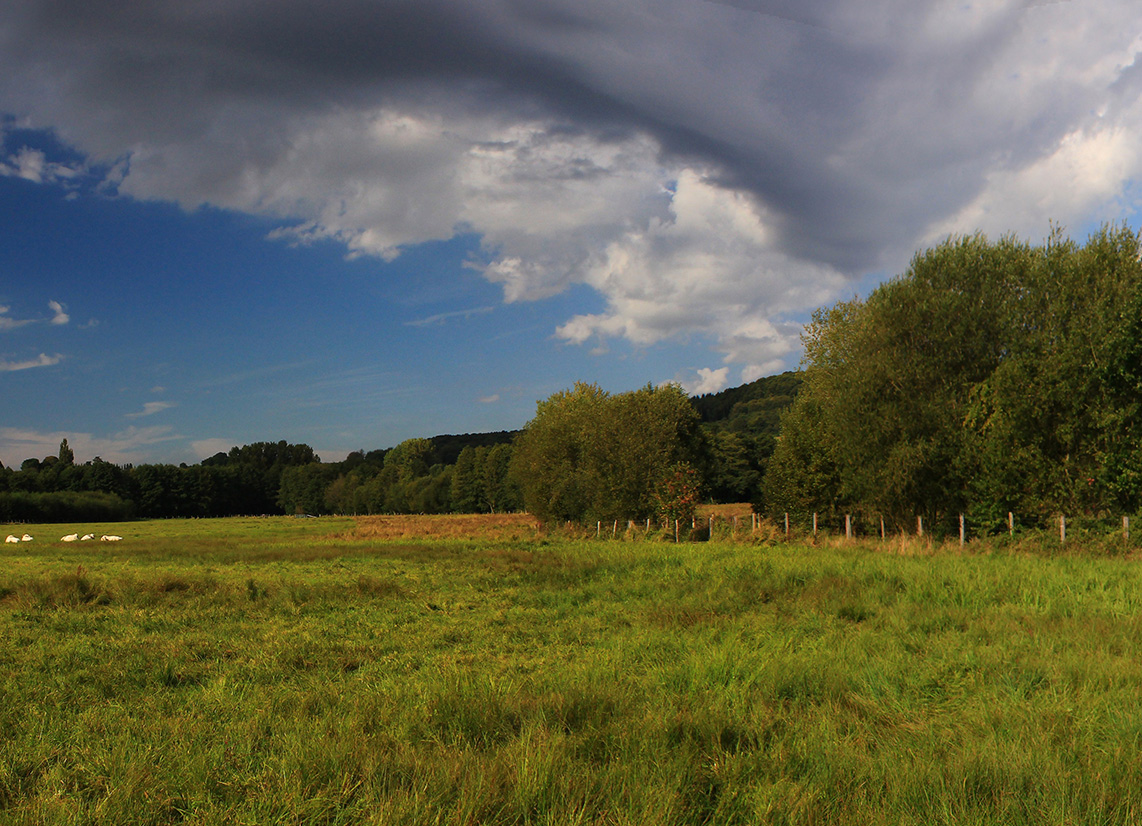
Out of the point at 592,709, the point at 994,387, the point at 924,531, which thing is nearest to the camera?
the point at 592,709

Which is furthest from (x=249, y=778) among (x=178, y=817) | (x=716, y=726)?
(x=716, y=726)

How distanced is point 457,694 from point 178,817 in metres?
2.30

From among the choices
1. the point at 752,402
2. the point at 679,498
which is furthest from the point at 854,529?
the point at 752,402

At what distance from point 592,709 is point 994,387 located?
27882mm

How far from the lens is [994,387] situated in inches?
1092

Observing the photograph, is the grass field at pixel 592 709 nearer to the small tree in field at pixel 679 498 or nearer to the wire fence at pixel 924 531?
the wire fence at pixel 924 531

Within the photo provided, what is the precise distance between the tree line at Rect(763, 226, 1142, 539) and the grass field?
14.9m

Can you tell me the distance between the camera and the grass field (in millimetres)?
4105

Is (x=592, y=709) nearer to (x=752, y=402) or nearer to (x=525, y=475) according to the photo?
(x=525, y=475)

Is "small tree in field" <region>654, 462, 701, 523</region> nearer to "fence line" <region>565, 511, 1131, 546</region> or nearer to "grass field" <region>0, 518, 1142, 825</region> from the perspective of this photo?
"fence line" <region>565, 511, 1131, 546</region>

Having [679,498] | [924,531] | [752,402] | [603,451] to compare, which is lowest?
[924,531]

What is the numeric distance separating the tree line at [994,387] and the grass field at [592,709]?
14.9m

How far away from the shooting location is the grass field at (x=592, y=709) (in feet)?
13.5

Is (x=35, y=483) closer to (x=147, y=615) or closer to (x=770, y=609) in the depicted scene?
(x=147, y=615)
